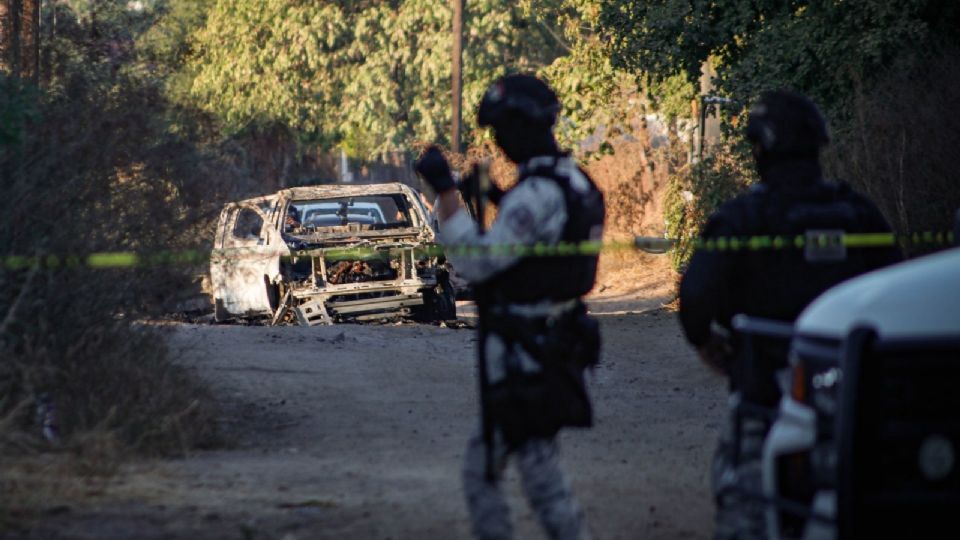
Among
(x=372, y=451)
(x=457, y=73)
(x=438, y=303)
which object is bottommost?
(x=372, y=451)

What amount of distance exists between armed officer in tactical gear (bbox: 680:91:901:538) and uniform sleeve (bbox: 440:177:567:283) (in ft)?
1.73

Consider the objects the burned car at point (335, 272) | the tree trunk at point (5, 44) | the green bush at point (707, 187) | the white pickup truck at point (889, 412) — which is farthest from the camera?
the green bush at point (707, 187)

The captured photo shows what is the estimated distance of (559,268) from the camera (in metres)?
4.92

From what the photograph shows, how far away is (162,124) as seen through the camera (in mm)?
9812

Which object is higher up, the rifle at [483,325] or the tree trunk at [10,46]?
the tree trunk at [10,46]

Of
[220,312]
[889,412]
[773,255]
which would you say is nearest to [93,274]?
[773,255]

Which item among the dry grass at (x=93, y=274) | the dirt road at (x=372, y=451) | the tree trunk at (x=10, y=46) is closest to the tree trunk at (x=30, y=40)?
the tree trunk at (x=10, y=46)

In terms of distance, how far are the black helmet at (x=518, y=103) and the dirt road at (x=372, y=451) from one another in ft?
6.50

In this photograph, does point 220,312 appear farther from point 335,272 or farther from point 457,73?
point 457,73

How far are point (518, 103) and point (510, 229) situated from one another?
0.46 metres

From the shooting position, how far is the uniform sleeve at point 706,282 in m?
5.06

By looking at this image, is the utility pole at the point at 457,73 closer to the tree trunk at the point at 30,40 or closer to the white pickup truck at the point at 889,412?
the tree trunk at the point at 30,40

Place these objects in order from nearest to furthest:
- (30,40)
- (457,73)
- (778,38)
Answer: (30,40)
(778,38)
(457,73)

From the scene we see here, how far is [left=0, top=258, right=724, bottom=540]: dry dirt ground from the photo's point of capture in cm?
656
